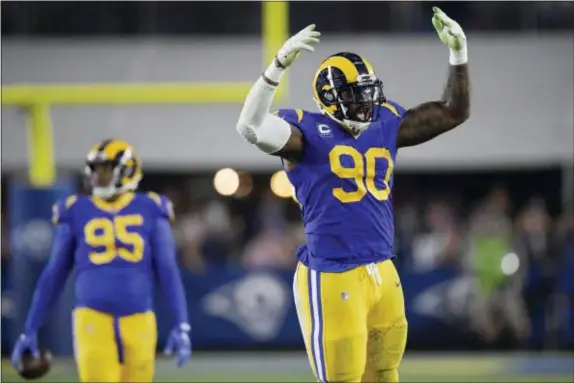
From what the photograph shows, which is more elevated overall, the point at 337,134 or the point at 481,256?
the point at 337,134

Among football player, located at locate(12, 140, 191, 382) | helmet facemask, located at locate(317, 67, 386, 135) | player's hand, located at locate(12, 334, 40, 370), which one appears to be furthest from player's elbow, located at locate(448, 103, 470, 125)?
player's hand, located at locate(12, 334, 40, 370)

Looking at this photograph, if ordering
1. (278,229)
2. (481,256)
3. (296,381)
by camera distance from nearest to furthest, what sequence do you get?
1. (296,381)
2. (481,256)
3. (278,229)

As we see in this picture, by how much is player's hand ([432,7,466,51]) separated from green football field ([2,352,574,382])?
4.29m

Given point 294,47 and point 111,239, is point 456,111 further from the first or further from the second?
point 111,239

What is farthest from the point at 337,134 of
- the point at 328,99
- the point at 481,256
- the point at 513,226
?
the point at 513,226

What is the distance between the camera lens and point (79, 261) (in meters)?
5.64

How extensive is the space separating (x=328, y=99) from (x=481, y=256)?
6.48m

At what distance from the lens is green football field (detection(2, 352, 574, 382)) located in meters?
8.81

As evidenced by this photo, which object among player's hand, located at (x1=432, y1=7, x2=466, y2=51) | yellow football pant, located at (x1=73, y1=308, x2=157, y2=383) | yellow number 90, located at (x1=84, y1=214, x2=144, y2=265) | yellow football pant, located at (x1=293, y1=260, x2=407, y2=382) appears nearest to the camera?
yellow football pant, located at (x1=293, y1=260, x2=407, y2=382)

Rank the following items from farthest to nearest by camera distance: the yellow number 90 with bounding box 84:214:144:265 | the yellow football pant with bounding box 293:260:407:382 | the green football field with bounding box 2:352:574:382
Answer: the green football field with bounding box 2:352:574:382, the yellow number 90 with bounding box 84:214:144:265, the yellow football pant with bounding box 293:260:407:382

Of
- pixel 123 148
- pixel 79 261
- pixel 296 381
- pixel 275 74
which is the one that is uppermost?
pixel 275 74

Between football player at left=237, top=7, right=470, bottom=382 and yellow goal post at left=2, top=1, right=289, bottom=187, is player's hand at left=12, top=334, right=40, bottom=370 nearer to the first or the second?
football player at left=237, top=7, right=470, bottom=382

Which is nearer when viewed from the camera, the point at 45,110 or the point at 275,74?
the point at 275,74

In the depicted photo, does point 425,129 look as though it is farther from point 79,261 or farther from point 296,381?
point 296,381
